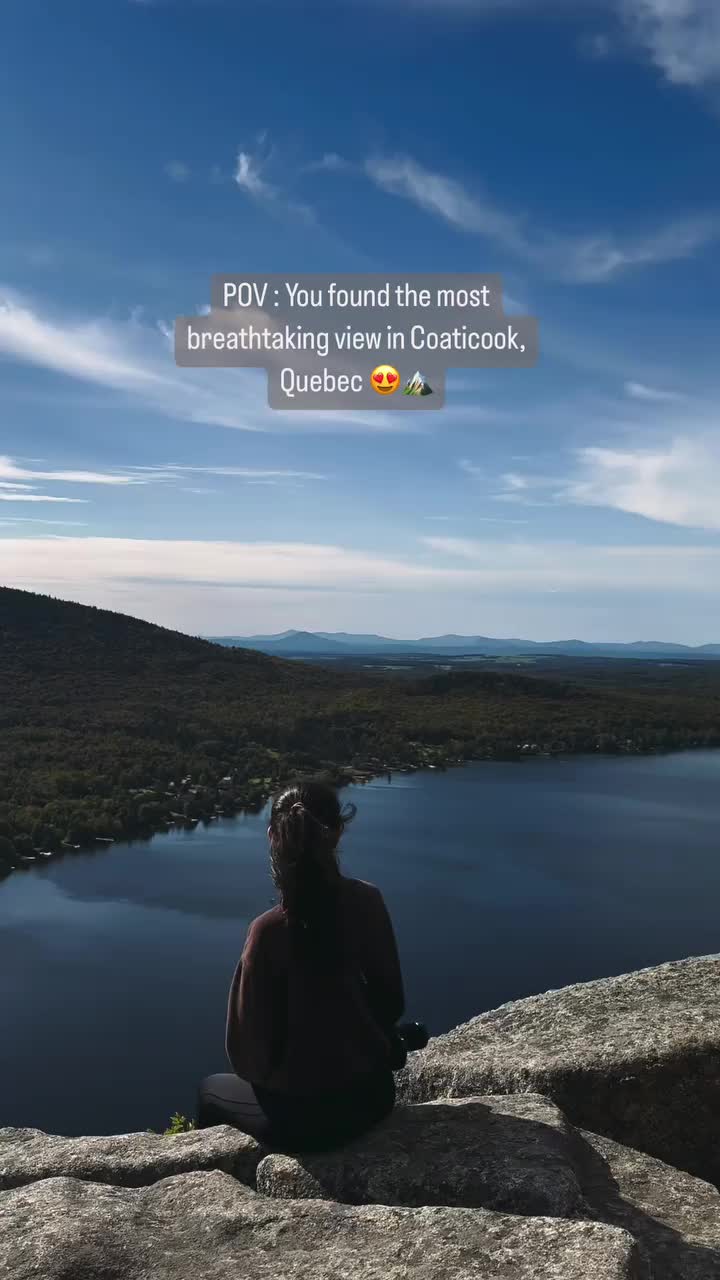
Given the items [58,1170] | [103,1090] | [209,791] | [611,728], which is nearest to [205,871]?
[209,791]

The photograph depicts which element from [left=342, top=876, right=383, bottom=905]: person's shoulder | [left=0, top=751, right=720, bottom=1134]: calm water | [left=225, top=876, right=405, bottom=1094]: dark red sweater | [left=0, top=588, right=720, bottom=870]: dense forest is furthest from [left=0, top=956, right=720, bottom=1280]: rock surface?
[left=0, top=588, right=720, bottom=870]: dense forest

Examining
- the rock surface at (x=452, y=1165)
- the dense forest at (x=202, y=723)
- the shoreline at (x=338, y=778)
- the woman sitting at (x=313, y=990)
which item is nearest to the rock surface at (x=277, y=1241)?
the rock surface at (x=452, y=1165)

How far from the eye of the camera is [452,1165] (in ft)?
11.1

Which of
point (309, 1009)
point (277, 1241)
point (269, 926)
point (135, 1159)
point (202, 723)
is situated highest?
point (269, 926)

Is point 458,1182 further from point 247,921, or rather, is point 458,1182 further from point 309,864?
point 247,921

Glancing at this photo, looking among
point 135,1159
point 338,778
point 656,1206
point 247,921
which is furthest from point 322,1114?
point 247,921

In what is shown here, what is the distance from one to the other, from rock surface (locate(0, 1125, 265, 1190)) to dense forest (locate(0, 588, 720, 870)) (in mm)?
40172

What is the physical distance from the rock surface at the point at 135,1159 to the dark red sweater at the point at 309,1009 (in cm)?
43

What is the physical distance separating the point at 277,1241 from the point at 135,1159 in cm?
123

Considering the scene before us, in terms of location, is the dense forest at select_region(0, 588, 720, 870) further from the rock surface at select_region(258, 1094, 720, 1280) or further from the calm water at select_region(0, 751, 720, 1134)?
the rock surface at select_region(258, 1094, 720, 1280)

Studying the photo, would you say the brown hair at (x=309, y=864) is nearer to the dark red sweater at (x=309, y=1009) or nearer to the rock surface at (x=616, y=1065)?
the dark red sweater at (x=309, y=1009)

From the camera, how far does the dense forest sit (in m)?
50.7

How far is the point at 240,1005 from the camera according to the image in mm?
3748

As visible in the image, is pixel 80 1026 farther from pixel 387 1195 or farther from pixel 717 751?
pixel 717 751
